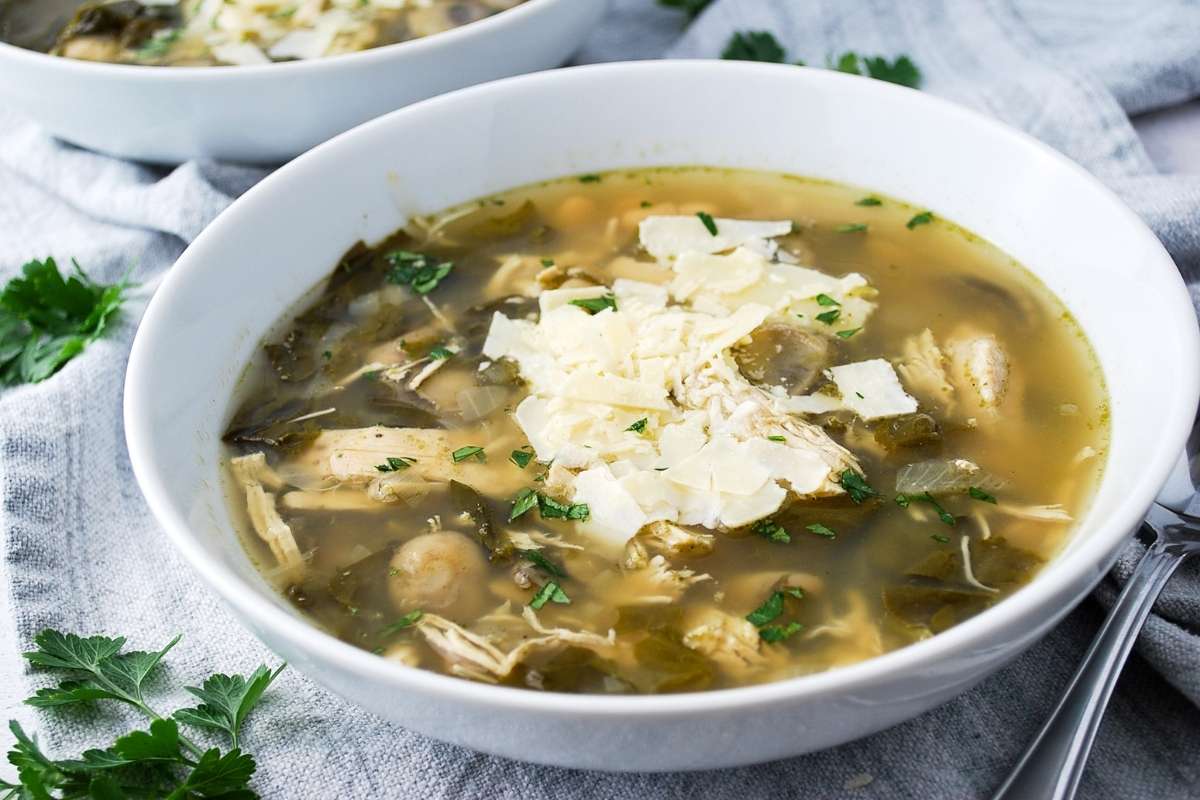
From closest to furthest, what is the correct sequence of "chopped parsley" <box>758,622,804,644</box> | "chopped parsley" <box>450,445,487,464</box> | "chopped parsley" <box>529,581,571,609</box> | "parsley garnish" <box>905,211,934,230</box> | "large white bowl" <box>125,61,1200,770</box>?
"large white bowl" <box>125,61,1200,770</box> → "chopped parsley" <box>758,622,804,644</box> → "chopped parsley" <box>529,581,571,609</box> → "chopped parsley" <box>450,445,487,464</box> → "parsley garnish" <box>905,211,934,230</box>

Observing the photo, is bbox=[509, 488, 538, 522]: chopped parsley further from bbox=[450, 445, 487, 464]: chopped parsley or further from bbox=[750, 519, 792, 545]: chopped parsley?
bbox=[750, 519, 792, 545]: chopped parsley

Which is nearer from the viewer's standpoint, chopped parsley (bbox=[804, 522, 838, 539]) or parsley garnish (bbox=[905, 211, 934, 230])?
chopped parsley (bbox=[804, 522, 838, 539])

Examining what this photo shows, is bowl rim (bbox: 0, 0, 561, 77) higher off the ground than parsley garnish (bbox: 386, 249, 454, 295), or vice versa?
bowl rim (bbox: 0, 0, 561, 77)

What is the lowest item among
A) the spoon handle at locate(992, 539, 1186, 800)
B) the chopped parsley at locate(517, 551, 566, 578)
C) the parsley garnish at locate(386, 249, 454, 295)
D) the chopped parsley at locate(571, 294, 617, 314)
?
the spoon handle at locate(992, 539, 1186, 800)

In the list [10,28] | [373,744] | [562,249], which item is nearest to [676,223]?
[562,249]

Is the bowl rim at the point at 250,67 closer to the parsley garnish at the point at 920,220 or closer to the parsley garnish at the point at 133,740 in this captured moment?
the parsley garnish at the point at 920,220

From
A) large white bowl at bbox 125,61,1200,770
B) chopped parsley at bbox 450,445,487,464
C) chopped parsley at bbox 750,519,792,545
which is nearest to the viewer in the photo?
large white bowl at bbox 125,61,1200,770

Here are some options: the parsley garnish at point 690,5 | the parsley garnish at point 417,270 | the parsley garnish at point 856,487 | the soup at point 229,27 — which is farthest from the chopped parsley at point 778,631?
the parsley garnish at point 690,5

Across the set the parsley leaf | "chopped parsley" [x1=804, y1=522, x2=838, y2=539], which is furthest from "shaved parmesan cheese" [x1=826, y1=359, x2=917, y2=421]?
the parsley leaf
